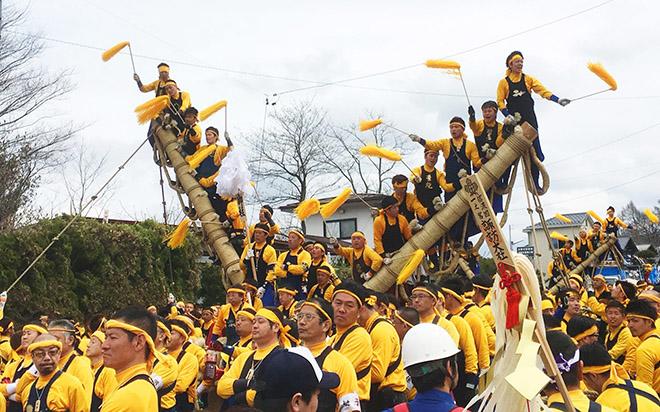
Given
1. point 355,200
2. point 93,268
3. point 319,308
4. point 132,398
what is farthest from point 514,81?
point 355,200

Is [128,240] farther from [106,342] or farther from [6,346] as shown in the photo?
[106,342]

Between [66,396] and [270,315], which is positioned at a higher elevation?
[270,315]

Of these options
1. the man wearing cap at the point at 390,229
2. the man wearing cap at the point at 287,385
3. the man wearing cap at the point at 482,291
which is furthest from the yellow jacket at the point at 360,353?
the man wearing cap at the point at 390,229

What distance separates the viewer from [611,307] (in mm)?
7340

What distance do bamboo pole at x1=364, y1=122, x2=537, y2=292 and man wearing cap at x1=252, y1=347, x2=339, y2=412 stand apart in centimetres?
839

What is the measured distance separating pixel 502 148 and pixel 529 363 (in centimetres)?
888

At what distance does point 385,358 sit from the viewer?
6.03 meters

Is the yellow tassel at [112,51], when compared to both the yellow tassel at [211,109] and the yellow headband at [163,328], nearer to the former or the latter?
the yellow tassel at [211,109]

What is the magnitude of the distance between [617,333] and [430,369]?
4927 millimetres

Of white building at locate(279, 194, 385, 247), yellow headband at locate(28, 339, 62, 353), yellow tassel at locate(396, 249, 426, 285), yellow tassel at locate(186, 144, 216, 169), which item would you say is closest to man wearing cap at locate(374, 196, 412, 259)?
yellow tassel at locate(396, 249, 426, 285)

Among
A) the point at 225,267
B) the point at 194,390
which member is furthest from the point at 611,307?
the point at 225,267

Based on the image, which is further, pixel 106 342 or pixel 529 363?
pixel 106 342

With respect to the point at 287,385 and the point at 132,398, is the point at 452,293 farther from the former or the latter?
the point at 287,385

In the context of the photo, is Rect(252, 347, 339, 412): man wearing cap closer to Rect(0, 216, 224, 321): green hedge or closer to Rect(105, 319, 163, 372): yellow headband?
Rect(105, 319, 163, 372): yellow headband
